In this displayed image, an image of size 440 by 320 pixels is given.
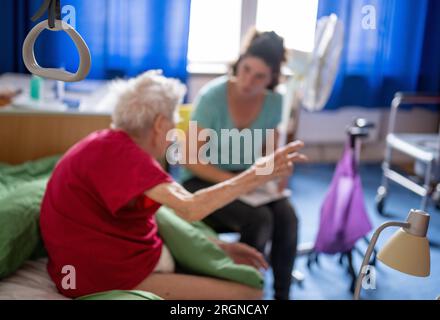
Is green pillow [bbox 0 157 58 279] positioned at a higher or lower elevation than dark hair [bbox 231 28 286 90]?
lower

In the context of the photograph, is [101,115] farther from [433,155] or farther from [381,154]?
[381,154]

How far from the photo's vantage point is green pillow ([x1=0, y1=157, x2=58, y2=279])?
1387mm

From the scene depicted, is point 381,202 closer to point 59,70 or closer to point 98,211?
point 98,211

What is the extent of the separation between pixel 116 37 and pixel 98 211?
0.93 metres

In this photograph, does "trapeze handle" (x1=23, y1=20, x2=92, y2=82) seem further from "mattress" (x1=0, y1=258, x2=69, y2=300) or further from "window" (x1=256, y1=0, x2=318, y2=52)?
"mattress" (x1=0, y1=258, x2=69, y2=300)

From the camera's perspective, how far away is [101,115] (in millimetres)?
2010

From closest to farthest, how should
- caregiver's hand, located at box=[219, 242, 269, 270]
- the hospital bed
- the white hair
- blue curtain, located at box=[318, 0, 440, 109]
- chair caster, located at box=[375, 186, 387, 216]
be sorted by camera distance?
blue curtain, located at box=[318, 0, 440, 109] → the white hair → caregiver's hand, located at box=[219, 242, 269, 270] → the hospital bed → chair caster, located at box=[375, 186, 387, 216]

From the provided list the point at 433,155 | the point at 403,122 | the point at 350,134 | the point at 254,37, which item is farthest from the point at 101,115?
the point at 403,122

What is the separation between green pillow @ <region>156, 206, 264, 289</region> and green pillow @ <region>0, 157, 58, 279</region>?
1.28 ft

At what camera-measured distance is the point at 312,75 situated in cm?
225

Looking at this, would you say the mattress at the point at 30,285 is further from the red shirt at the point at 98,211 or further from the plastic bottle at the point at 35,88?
the plastic bottle at the point at 35,88

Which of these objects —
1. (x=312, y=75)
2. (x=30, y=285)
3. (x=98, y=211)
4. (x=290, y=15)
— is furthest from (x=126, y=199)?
(x=312, y=75)
